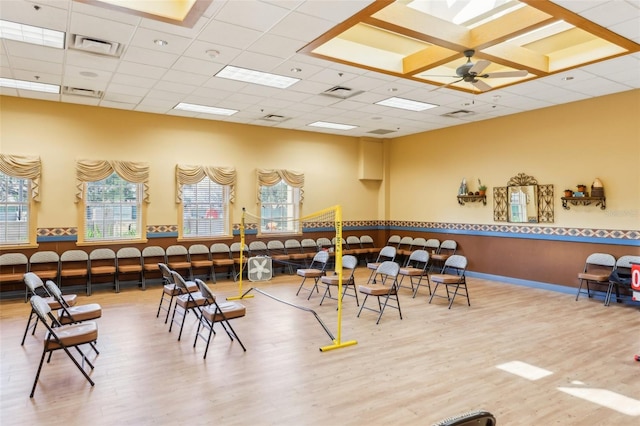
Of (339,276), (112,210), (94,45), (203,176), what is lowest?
(339,276)

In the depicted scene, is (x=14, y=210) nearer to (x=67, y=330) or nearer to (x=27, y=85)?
(x=27, y=85)

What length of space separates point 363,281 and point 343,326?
3.60m

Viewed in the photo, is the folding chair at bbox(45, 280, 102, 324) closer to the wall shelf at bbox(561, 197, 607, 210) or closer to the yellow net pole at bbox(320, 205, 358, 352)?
the yellow net pole at bbox(320, 205, 358, 352)

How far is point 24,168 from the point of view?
24.6 feet

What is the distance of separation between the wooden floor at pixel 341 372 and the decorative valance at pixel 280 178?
4.29 m

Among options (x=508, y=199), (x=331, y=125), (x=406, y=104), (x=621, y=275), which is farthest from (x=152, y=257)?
(x=621, y=275)

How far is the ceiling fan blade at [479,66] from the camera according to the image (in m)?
4.89

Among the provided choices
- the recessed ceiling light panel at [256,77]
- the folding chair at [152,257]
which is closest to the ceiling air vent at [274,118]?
the recessed ceiling light panel at [256,77]

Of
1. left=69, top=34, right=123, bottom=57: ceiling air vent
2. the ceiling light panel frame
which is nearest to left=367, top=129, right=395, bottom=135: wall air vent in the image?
the ceiling light panel frame

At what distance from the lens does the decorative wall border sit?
7.38 m

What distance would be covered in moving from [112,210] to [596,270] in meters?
9.58

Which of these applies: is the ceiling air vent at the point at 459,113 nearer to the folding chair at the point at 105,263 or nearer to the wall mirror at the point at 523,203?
the wall mirror at the point at 523,203

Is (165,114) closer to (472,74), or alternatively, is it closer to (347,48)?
(347,48)

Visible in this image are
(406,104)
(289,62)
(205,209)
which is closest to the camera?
(289,62)
